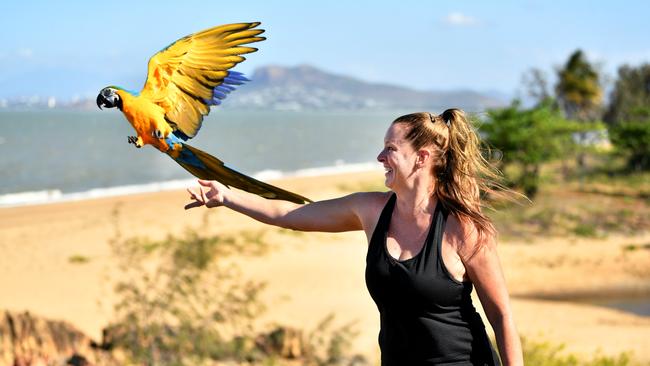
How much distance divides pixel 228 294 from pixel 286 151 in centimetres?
4730

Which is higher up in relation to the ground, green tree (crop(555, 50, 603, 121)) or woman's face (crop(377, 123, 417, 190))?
green tree (crop(555, 50, 603, 121))

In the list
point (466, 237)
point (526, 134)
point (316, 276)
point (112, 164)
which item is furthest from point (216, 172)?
point (112, 164)

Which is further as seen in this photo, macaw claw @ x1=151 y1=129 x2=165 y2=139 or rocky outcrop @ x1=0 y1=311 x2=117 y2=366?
rocky outcrop @ x1=0 y1=311 x2=117 y2=366

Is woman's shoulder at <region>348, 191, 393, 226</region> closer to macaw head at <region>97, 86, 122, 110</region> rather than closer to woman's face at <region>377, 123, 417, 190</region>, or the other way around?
woman's face at <region>377, 123, 417, 190</region>

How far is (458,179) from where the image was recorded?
2439 mm

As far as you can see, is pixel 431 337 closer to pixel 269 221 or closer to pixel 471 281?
pixel 471 281

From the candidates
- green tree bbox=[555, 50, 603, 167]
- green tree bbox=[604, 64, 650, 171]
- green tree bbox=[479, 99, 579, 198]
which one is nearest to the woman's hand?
green tree bbox=[479, 99, 579, 198]

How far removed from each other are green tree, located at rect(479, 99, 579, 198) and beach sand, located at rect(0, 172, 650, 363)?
3668mm

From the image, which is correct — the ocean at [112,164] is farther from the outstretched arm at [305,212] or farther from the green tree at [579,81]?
the outstretched arm at [305,212]

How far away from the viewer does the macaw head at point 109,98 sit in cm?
175

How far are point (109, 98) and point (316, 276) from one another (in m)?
13.1

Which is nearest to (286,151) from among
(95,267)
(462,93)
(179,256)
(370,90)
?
(95,267)

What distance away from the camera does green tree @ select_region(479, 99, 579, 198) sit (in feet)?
65.8

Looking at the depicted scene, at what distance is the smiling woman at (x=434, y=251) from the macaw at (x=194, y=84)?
0.34 m
